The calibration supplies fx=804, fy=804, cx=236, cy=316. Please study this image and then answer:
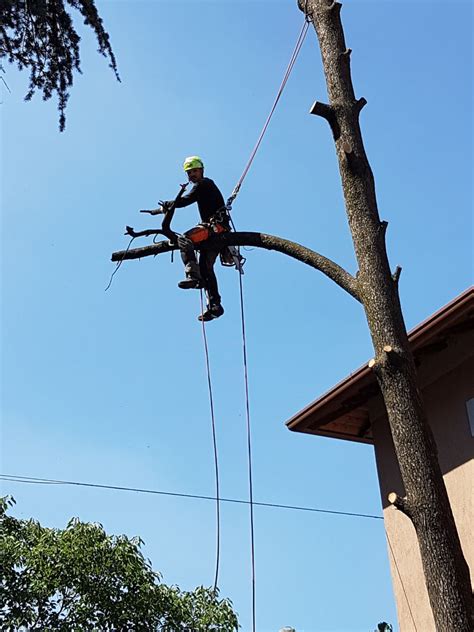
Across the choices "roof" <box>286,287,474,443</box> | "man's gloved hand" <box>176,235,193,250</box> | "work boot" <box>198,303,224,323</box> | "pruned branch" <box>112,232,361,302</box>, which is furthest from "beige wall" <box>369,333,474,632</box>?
"man's gloved hand" <box>176,235,193,250</box>

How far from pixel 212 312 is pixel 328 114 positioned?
2.25 meters

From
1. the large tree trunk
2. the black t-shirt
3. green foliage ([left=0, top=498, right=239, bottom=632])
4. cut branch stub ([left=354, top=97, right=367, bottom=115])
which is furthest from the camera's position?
green foliage ([left=0, top=498, right=239, bottom=632])

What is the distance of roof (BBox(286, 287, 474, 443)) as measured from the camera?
275 inches

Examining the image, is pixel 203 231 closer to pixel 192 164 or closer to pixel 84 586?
pixel 192 164

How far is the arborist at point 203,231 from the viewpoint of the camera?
6559mm

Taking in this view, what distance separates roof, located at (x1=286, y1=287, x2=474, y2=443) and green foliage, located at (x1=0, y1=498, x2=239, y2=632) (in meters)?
3.70

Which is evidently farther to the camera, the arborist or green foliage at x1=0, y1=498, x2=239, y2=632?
green foliage at x1=0, y1=498, x2=239, y2=632

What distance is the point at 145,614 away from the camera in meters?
10.4

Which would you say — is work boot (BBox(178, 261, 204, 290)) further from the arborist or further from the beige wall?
the beige wall

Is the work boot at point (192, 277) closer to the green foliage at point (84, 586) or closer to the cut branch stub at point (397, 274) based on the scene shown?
the cut branch stub at point (397, 274)

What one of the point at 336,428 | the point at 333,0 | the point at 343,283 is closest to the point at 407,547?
the point at 336,428

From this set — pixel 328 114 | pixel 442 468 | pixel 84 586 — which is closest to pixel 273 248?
pixel 328 114

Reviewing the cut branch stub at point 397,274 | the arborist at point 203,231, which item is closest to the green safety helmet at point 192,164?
the arborist at point 203,231

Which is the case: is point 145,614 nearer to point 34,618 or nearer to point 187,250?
point 34,618
